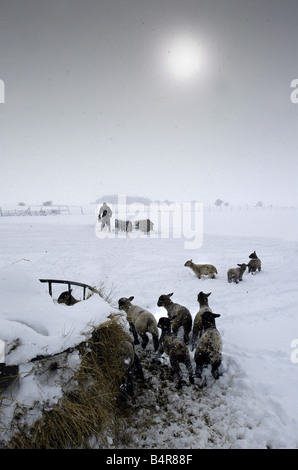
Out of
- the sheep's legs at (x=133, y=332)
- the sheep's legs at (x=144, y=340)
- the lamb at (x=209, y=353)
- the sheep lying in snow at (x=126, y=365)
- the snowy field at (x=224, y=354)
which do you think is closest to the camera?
the snowy field at (x=224, y=354)

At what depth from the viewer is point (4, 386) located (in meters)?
2.25

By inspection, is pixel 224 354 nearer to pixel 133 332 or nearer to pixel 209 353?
pixel 209 353

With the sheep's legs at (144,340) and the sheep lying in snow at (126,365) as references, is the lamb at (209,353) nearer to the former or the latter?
the sheep lying in snow at (126,365)

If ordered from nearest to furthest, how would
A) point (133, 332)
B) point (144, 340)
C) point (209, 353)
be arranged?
point (209, 353)
point (144, 340)
point (133, 332)

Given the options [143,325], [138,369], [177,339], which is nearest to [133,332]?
[143,325]

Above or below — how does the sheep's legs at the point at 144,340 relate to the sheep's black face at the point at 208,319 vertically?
below

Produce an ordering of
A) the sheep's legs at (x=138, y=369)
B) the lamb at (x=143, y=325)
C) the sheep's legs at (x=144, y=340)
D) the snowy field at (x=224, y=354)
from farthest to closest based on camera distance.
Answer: the sheep's legs at (x=144, y=340)
the lamb at (x=143, y=325)
the sheep's legs at (x=138, y=369)
the snowy field at (x=224, y=354)

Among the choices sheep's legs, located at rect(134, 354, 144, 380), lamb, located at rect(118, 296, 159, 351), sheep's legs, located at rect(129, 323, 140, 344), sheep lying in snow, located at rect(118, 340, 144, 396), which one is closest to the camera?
sheep lying in snow, located at rect(118, 340, 144, 396)

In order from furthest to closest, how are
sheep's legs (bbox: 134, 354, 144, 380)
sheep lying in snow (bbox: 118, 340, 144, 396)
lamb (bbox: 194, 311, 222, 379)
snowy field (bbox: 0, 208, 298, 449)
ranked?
sheep's legs (bbox: 134, 354, 144, 380), lamb (bbox: 194, 311, 222, 379), sheep lying in snow (bbox: 118, 340, 144, 396), snowy field (bbox: 0, 208, 298, 449)

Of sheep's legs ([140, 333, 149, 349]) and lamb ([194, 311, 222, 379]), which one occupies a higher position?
lamb ([194, 311, 222, 379])

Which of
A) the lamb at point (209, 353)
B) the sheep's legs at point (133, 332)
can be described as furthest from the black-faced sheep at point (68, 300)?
the lamb at point (209, 353)

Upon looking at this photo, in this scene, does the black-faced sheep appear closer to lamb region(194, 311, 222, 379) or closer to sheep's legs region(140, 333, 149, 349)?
sheep's legs region(140, 333, 149, 349)

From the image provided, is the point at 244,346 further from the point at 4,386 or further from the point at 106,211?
the point at 106,211

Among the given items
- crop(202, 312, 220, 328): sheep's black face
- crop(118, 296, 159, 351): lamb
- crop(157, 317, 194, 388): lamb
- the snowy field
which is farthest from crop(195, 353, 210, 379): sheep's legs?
crop(118, 296, 159, 351): lamb
